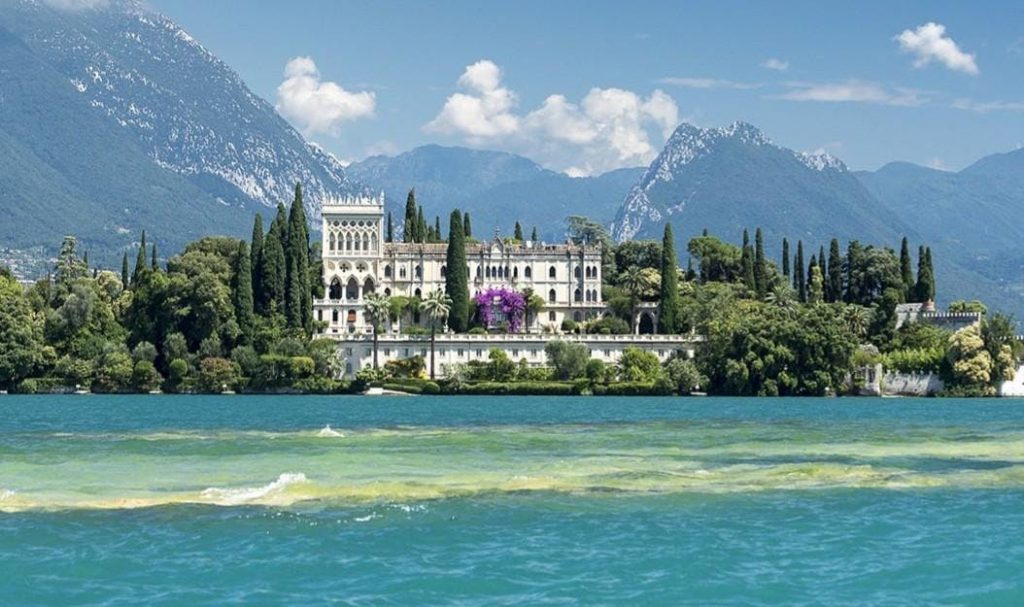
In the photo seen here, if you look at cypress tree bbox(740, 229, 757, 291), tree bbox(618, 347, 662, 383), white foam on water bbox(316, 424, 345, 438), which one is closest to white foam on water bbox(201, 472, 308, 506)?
white foam on water bbox(316, 424, 345, 438)

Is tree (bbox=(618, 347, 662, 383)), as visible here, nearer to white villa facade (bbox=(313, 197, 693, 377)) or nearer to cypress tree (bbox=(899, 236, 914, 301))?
white villa facade (bbox=(313, 197, 693, 377))

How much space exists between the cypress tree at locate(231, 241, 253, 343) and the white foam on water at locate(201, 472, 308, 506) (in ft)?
216

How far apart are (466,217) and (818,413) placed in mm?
66992

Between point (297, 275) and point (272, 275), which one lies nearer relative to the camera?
point (272, 275)

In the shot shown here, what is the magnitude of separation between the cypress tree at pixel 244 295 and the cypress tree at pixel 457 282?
56.1 ft

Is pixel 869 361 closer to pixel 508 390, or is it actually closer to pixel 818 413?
pixel 508 390

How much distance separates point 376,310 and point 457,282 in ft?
25.7

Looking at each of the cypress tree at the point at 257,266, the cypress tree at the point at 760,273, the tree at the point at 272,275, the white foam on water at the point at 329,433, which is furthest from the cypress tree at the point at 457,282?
the white foam on water at the point at 329,433

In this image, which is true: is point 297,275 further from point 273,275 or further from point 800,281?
point 800,281

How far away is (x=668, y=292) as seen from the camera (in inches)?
4377

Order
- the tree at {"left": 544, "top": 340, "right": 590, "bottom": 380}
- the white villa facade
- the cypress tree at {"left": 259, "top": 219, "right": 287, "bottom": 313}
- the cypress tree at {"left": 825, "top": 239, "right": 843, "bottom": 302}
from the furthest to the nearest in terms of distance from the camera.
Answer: the cypress tree at {"left": 825, "top": 239, "right": 843, "bottom": 302} < the white villa facade < the tree at {"left": 544, "top": 340, "right": 590, "bottom": 380} < the cypress tree at {"left": 259, "top": 219, "right": 287, "bottom": 313}

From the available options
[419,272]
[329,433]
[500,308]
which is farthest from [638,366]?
[329,433]

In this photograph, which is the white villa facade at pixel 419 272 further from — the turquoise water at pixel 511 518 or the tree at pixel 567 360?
the turquoise water at pixel 511 518

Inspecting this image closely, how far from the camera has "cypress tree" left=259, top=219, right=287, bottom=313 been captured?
100938 mm
